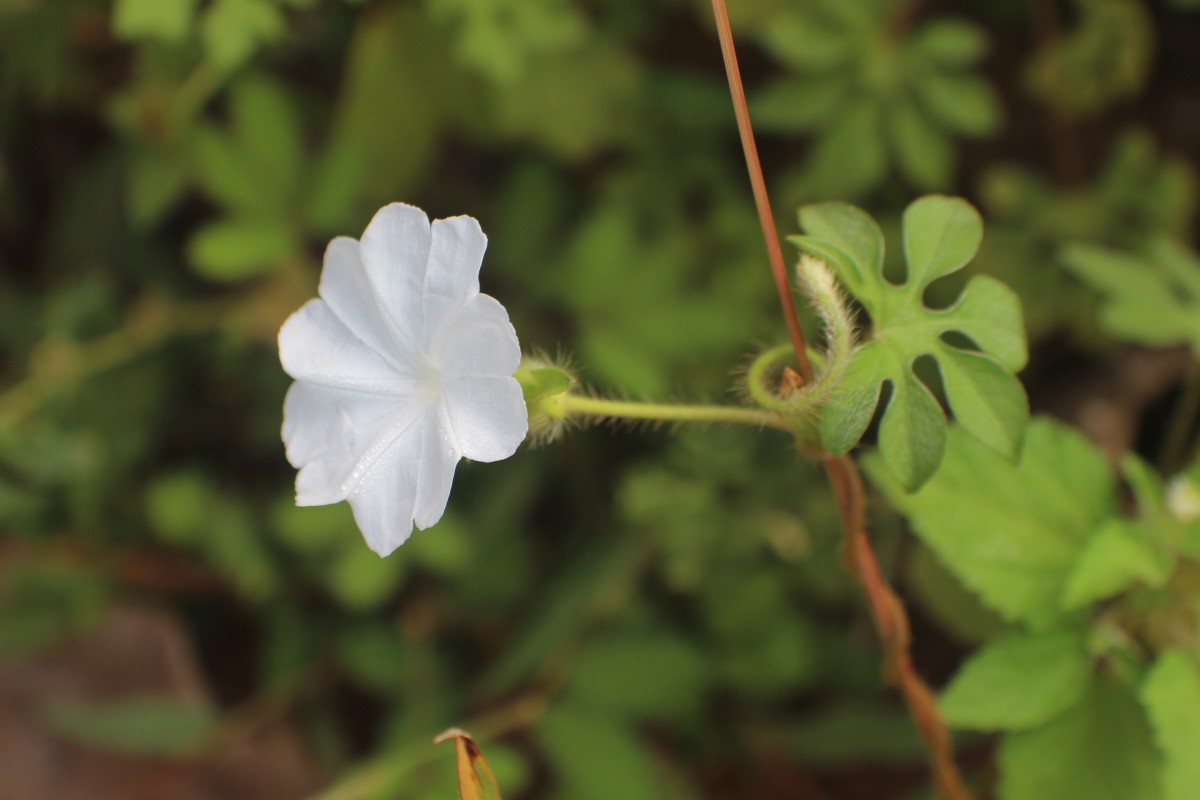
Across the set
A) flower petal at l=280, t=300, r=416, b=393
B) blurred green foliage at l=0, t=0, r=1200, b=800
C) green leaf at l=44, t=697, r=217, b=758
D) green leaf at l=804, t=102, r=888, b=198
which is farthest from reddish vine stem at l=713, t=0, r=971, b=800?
green leaf at l=44, t=697, r=217, b=758

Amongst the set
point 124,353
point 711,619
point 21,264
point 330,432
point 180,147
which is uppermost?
point 21,264

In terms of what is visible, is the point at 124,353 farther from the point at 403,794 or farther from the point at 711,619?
the point at 711,619

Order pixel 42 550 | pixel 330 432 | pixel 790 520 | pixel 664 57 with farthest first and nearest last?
pixel 664 57
pixel 42 550
pixel 790 520
pixel 330 432

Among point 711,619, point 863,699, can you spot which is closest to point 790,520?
point 711,619

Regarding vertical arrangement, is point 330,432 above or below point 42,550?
below

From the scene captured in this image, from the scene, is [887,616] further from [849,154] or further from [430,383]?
[849,154]

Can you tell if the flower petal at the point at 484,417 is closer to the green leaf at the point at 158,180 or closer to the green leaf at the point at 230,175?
the green leaf at the point at 230,175

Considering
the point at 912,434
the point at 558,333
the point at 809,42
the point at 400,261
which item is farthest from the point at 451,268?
the point at 558,333

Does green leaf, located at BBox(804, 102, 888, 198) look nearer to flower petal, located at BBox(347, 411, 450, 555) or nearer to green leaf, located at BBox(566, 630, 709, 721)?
green leaf, located at BBox(566, 630, 709, 721)
